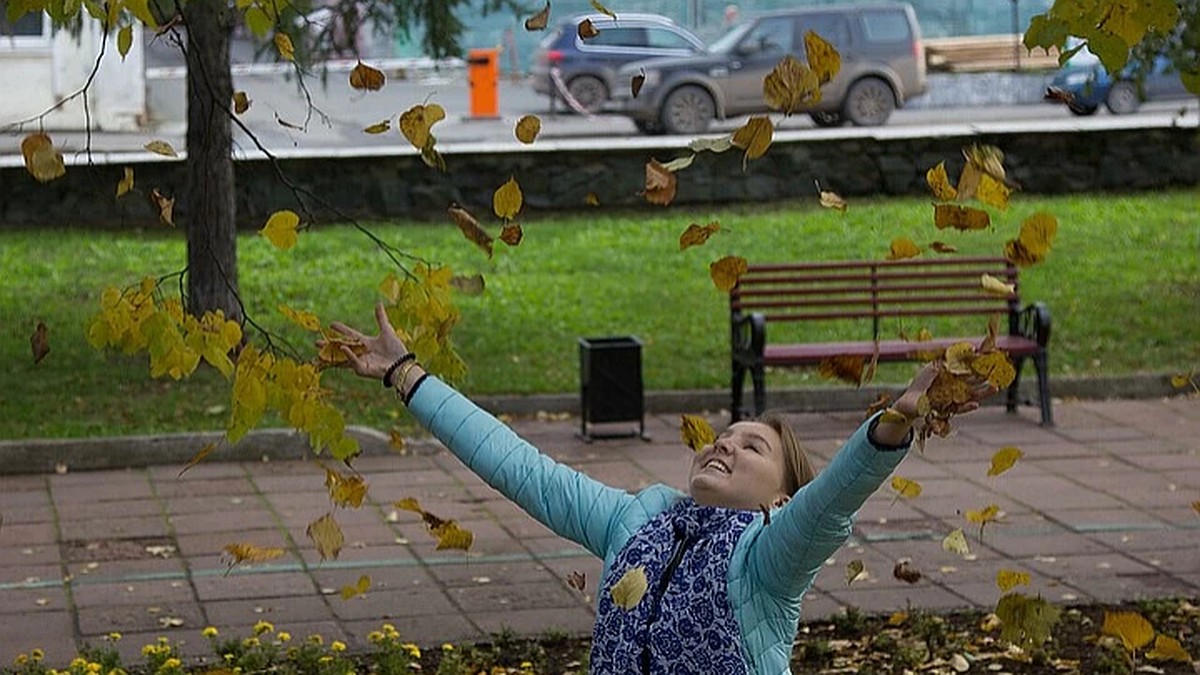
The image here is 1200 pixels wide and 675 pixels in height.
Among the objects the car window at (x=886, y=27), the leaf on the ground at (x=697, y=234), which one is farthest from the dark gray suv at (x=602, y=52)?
the leaf on the ground at (x=697, y=234)

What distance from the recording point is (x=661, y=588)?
3830 millimetres

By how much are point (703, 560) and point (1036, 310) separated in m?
7.46

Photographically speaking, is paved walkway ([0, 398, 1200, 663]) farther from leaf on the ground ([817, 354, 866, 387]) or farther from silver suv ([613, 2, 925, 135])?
silver suv ([613, 2, 925, 135])

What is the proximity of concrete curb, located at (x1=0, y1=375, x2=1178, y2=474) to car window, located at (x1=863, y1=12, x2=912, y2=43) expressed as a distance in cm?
1704

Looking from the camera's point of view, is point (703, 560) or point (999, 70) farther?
point (999, 70)

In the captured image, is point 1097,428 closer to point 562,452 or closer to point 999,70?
point 562,452

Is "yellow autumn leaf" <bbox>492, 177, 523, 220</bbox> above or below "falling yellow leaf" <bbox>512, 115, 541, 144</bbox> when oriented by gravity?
below

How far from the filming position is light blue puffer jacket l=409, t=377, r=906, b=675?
3549mm

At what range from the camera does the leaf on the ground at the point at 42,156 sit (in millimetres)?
4219

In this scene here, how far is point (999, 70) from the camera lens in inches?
1454

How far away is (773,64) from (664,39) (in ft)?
18.1

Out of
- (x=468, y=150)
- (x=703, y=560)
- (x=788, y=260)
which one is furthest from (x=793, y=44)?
(x=703, y=560)

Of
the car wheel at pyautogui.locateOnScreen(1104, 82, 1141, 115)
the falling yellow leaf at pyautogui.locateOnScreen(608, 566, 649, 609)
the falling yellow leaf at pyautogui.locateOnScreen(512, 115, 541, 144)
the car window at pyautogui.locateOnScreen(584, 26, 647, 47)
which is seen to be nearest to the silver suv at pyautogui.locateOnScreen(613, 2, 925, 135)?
the car wheel at pyautogui.locateOnScreen(1104, 82, 1141, 115)

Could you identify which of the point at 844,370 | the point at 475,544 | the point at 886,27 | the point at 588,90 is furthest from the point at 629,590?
the point at 588,90
